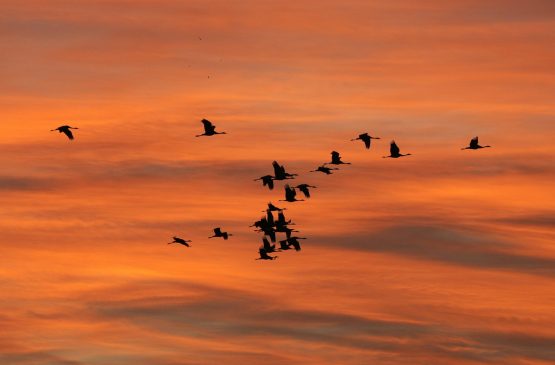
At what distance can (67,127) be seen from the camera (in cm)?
19988
